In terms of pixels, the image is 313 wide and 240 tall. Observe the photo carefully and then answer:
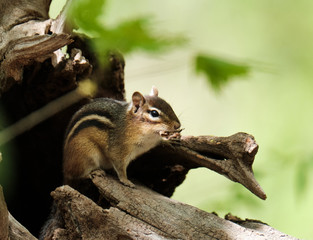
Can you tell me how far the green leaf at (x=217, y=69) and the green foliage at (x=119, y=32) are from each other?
0.17 m

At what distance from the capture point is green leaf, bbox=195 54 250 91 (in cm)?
109

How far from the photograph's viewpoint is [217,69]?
1152 mm

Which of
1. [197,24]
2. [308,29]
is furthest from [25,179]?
[308,29]

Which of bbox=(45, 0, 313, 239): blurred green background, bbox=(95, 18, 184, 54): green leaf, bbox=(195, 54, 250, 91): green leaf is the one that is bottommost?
bbox=(95, 18, 184, 54): green leaf

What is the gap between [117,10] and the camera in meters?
4.68

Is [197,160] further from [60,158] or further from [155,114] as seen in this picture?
[60,158]

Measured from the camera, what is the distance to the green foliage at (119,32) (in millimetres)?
971

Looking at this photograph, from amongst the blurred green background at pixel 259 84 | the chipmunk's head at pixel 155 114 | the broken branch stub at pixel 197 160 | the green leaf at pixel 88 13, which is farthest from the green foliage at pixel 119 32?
the blurred green background at pixel 259 84

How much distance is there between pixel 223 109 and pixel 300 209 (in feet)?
4.63

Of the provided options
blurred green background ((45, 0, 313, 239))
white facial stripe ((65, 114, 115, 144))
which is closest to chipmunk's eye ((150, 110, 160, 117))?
white facial stripe ((65, 114, 115, 144))

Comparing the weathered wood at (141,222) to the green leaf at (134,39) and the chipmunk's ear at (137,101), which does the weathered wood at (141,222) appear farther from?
the green leaf at (134,39)

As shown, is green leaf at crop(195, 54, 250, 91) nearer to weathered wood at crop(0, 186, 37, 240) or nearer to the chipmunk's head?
weathered wood at crop(0, 186, 37, 240)

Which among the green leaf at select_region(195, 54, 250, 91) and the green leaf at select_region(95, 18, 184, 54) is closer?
the green leaf at select_region(95, 18, 184, 54)

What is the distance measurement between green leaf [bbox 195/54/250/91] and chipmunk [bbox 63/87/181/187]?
1.68 m
